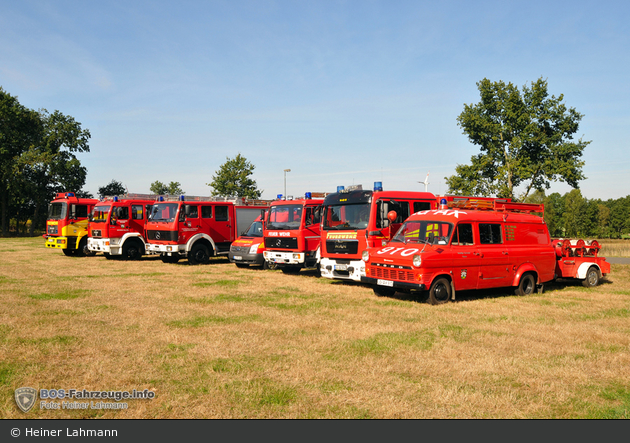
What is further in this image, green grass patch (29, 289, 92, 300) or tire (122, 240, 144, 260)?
tire (122, 240, 144, 260)

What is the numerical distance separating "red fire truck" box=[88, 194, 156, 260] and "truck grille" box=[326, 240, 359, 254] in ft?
36.0

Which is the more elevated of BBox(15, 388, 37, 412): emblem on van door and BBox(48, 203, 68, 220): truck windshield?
BBox(48, 203, 68, 220): truck windshield

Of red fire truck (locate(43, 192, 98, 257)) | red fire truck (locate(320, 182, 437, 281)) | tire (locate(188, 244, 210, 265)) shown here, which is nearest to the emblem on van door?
red fire truck (locate(320, 182, 437, 281))

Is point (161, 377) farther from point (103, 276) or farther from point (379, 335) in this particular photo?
point (103, 276)

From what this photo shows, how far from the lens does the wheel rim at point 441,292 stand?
10422mm

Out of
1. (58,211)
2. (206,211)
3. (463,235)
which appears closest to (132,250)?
(206,211)

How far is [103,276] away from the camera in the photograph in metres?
15.4

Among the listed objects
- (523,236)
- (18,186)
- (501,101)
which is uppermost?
(501,101)

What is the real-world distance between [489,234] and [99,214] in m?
17.5

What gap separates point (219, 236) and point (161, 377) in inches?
613

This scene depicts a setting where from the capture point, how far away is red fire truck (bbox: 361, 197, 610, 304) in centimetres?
1034

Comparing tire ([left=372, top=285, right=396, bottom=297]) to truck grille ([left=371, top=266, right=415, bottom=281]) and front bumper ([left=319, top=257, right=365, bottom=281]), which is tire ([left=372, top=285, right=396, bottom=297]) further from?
truck grille ([left=371, top=266, right=415, bottom=281])

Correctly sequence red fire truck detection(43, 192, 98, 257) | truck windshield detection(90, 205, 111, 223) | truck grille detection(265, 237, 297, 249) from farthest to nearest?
red fire truck detection(43, 192, 98, 257) → truck windshield detection(90, 205, 111, 223) → truck grille detection(265, 237, 297, 249)
